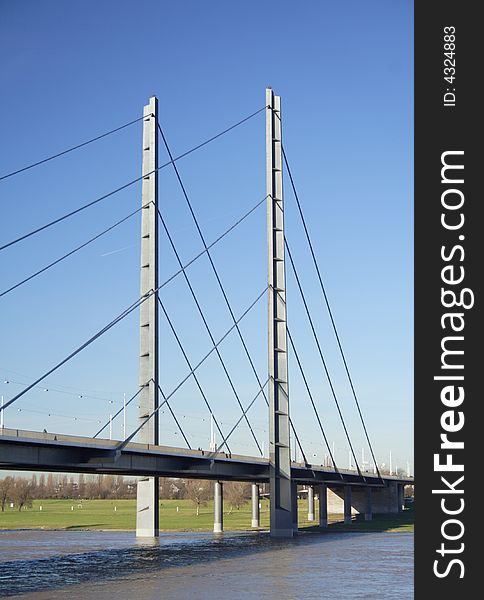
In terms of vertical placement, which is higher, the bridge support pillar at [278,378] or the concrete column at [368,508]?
the bridge support pillar at [278,378]

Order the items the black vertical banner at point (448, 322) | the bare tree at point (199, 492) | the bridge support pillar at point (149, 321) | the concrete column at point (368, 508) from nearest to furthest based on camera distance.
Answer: the black vertical banner at point (448, 322) → the bridge support pillar at point (149, 321) → the concrete column at point (368, 508) → the bare tree at point (199, 492)

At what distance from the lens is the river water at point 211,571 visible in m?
27.7

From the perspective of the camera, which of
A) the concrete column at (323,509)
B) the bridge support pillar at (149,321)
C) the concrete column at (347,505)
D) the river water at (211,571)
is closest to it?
the river water at (211,571)

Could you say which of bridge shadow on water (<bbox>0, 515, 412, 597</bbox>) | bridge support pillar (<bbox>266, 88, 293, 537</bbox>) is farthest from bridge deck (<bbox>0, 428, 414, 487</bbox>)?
bridge shadow on water (<bbox>0, 515, 412, 597</bbox>)

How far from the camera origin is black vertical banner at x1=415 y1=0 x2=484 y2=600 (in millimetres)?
16422

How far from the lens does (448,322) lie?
1703 centimetres

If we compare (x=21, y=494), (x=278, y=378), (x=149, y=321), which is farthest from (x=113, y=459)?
(x=21, y=494)

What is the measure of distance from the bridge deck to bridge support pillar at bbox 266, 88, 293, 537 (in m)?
1.30

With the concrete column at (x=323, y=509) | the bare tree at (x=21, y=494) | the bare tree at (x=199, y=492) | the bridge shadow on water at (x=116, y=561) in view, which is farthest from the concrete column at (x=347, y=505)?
the bare tree at (x=21, y=494)

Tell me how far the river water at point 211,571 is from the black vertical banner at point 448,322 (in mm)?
10160

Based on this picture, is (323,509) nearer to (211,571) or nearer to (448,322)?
(211,571)

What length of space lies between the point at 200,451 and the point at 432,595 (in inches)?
1527

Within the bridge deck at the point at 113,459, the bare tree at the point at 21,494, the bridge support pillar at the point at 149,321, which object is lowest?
the bare tree at the point at 21,494

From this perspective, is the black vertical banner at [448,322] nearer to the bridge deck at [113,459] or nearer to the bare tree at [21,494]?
the bridge deck at [113,459]
